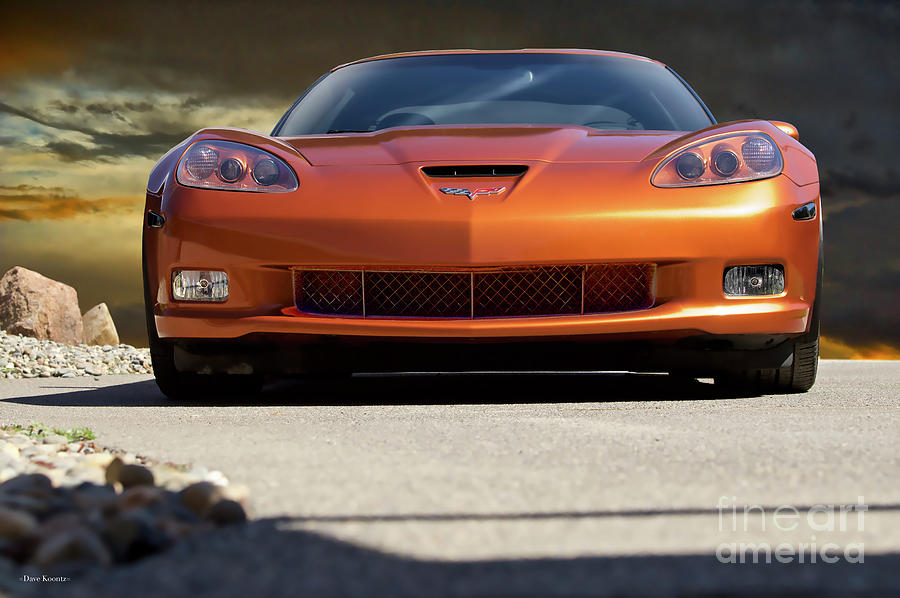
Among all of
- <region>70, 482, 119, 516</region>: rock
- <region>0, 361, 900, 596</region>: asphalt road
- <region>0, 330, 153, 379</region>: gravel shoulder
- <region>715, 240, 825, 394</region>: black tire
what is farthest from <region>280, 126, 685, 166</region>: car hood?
<region>0, 330, 153, 379</region>: gravel shoulder

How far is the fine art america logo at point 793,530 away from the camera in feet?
3.87

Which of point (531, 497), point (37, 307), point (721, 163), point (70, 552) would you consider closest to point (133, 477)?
point (70, 552)

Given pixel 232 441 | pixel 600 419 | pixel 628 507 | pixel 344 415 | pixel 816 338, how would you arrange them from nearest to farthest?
1. pixel 628 507
2. pixel 232 441
3. pixel 600 419
4. pixel 344 415
5. pixel 816 338

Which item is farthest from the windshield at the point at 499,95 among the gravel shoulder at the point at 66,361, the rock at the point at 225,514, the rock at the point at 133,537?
the gravel shoulder at the point at 66,361

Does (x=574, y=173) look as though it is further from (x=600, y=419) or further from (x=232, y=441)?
(x=232, y=441)

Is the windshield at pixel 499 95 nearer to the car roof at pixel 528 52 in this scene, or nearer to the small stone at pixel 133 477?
the car roof at pixel 528 52

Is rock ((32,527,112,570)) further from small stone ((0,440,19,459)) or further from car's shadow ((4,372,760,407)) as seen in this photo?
car's shadow ((4,372,760,407))

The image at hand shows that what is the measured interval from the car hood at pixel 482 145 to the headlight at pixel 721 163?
12 centimetres

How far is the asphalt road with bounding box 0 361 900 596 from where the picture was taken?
1084mm

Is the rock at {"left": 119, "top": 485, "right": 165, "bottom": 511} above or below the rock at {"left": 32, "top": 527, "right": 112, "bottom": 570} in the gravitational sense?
below

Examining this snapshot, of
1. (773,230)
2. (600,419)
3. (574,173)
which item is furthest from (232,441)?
(773,230)

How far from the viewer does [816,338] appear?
348cm

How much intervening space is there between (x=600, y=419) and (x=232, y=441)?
3.34ft

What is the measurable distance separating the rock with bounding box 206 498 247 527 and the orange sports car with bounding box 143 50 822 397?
1.85 metres
